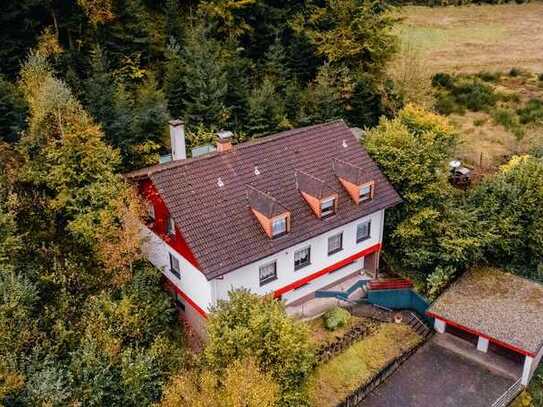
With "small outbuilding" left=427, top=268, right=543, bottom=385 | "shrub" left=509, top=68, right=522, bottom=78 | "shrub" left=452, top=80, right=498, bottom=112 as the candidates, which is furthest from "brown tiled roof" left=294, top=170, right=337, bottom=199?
"shrub" left=509, top=68, right=522, bottom=78

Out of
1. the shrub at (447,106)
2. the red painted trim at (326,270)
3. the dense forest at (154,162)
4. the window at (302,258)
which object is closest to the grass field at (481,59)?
the shrub at (447,106)

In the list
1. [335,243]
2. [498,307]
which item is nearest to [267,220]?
[335,243]

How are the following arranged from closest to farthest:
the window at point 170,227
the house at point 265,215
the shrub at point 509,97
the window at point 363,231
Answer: the house at point 265,215, the window at point 170,227, the window at point 363,231, the shrub at point 509,97

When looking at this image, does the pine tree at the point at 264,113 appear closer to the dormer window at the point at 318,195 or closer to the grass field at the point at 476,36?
the dormer window at the point at 318,195

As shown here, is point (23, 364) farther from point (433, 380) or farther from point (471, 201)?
point (471, 201)

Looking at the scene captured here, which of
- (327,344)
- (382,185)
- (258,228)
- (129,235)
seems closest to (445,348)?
(327,344)

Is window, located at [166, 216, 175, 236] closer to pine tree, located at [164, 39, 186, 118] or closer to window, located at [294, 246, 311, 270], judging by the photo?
window, located at [294, 246, 311, 270]
